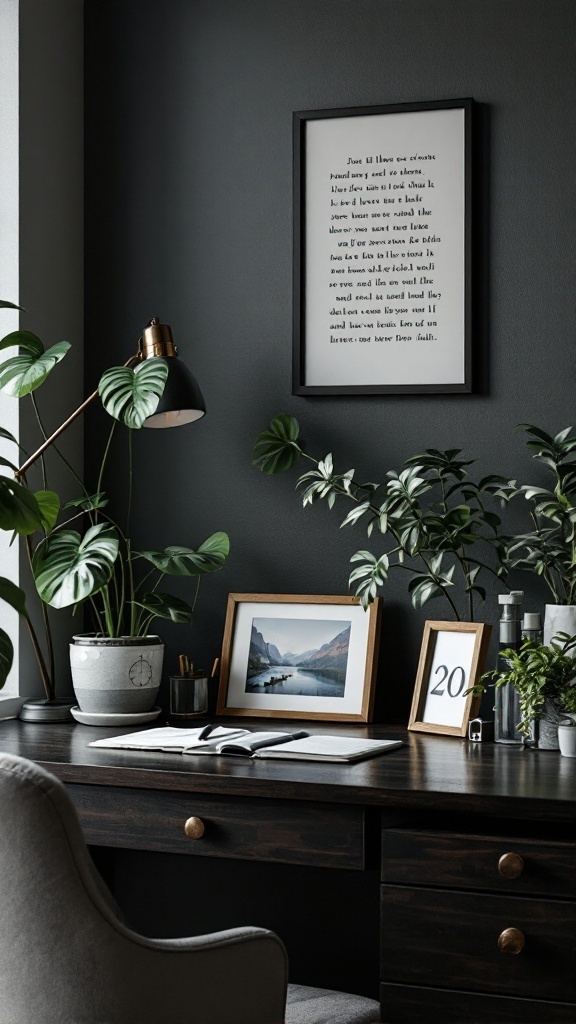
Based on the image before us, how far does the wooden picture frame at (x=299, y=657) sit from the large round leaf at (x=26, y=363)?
69cm

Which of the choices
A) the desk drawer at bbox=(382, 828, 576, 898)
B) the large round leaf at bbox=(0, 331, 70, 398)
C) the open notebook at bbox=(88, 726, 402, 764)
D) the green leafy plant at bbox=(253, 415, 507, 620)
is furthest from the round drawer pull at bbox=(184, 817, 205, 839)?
the large round leaf at bbox=(0, 331, 70, 398)

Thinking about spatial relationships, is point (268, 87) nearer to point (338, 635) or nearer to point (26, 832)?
point (338, 635)

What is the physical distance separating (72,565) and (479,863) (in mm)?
1086

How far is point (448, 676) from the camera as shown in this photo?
246cm

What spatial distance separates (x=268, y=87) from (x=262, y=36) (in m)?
0.13

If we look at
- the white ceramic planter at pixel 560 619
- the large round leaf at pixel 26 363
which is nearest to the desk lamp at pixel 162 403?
the large round leaf at pixel 26 363

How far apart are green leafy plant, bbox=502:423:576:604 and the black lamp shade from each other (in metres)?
0.71

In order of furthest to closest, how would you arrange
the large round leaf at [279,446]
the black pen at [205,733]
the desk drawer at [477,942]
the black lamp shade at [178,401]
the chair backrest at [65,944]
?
1. the large round leaf at [279,446]
2. the black lamp shade at [178,401]
3. the black pen at [205,733]
4. the desk drawer at [477,942]
5. the chair backrest at [65,944]

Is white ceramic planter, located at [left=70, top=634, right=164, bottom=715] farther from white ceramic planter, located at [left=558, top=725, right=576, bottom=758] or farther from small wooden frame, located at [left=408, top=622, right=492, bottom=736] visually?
white ceramic planter, located at [left=558, top=725, right=576, bottom=758]

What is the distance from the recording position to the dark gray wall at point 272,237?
258 centimetres

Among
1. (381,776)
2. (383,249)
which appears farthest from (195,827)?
(383,249)

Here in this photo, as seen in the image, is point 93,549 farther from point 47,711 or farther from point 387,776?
point 387,776

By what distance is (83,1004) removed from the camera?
160 cm

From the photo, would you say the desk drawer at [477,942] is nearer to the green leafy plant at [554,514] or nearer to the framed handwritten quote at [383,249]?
the green leafy plant at [554,514]
